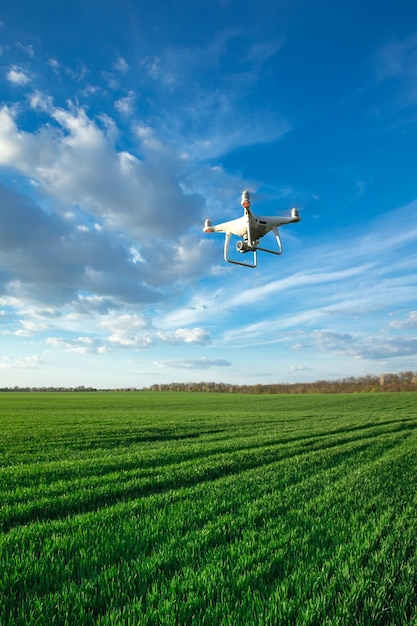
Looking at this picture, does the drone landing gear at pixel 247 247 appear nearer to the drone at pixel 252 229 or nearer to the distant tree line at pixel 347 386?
the drone at pixel 252 229

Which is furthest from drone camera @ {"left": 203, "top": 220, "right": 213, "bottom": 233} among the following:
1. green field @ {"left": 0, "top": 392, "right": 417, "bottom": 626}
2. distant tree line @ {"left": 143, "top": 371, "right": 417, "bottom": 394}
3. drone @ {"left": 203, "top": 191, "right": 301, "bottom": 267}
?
distant tree line @ {"left": 143, "top": 371, "right": 417, "bottom": 394}

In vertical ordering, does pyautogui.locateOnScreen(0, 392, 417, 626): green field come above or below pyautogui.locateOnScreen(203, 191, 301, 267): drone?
below

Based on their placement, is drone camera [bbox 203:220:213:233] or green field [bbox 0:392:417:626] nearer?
green field [bbox 0:392:417:626]

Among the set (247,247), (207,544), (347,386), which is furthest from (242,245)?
(347,386)

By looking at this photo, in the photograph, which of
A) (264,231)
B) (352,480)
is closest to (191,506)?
(352,480)

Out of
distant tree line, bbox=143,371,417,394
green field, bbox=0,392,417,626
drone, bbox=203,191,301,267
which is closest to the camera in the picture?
green field, bbox=0,392,417,626

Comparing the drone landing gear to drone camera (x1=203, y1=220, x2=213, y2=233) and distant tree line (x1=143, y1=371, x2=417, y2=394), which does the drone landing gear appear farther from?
distant tree line (x1=143, y1=371, x2=417, y2=394)

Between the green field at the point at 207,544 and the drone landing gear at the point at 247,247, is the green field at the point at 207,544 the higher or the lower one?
the lower one

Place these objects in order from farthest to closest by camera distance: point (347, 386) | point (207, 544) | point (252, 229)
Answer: point (347, 386) → point (252, 229) → point (207, 544)

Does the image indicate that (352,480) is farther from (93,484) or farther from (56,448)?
(56,448)

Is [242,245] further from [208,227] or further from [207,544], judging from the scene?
[207,544]

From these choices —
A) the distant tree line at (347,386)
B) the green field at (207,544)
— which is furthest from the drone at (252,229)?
the distant tree line at (347,386)
